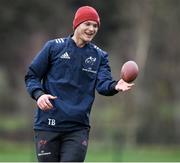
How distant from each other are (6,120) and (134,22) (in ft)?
29.8

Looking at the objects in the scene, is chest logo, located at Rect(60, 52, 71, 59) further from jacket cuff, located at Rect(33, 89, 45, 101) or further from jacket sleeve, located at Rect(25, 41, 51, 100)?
jacket cuff, located at Rect(33, 89, 45, 101)

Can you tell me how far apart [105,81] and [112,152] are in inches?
579

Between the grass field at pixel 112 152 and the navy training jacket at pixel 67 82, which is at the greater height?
the navy training jacket at pixel 67 82

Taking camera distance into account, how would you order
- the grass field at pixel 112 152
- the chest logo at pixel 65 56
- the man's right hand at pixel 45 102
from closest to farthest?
1. the man's right hand at pixel 45 102
2. the chest logo at pixel 65 56
3. the grass field at pixel 112 152

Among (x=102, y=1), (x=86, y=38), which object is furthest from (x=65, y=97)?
(x=102, y=1)

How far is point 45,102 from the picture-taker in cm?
800

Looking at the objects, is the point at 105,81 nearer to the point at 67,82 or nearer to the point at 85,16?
the point at 67,82

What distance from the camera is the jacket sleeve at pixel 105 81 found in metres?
8.23

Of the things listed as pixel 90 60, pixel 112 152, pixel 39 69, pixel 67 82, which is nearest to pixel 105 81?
pixel 90 60

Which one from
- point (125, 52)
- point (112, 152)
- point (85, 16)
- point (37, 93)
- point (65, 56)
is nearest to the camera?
point (37, 93)

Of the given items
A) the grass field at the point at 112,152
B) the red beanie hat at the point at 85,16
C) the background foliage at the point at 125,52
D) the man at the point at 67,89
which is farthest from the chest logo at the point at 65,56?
the background foliage at the point at 125,52

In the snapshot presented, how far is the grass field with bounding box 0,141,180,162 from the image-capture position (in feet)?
72.6

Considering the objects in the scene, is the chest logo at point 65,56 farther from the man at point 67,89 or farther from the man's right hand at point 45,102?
the man's right hand at point 45,102

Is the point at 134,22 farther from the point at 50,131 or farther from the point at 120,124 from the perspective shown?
the point at 50,131
